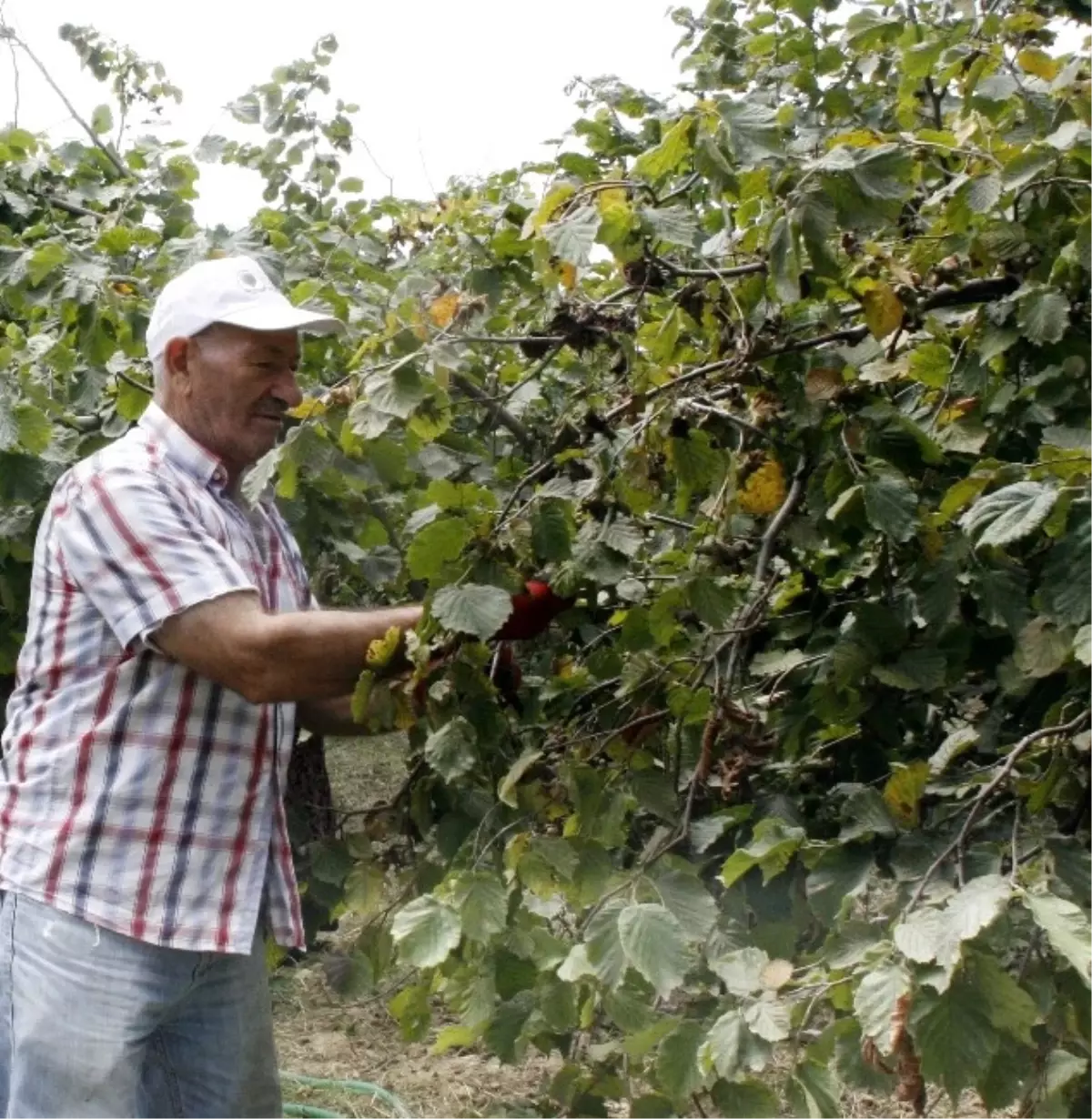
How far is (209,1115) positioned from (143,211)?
9.20 feet

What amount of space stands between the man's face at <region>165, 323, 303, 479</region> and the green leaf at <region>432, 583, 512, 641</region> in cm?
57

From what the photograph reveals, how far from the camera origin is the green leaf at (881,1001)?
1.31m

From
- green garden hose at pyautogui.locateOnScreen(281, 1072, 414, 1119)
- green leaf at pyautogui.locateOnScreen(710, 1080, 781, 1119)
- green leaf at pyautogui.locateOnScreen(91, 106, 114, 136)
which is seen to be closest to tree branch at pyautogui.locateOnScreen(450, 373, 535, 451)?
green leaf at pyautogui.locateOnScreen(710, 1080, 781, 1119)

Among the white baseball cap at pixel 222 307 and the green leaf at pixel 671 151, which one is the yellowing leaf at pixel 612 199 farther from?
the white baseball cap at pixel 222 307

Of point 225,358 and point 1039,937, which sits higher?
point 225,358

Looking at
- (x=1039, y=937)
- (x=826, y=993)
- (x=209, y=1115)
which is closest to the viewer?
(x=826, y=993)

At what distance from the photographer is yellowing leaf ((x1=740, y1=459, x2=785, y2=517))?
197 cm

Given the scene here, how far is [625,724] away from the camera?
2006 mm

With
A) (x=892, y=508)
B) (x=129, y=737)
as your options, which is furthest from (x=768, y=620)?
(x=129, y=737)

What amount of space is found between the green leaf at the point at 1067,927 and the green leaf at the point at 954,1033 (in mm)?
96

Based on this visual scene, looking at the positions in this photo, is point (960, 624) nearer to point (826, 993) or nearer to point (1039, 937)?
point (1039, 937)

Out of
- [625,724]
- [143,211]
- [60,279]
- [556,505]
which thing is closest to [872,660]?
[625,724]

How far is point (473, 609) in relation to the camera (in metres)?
1.80

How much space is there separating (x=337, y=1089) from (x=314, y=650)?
8.05 feet
